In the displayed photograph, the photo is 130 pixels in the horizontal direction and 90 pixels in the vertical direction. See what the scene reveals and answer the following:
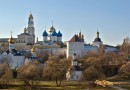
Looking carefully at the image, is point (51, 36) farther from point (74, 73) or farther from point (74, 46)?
point (74, 73)

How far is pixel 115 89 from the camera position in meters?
48.2

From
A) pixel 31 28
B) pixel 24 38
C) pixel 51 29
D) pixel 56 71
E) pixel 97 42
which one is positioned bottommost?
pixel 56 71

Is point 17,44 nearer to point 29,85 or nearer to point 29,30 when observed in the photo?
point 29,30

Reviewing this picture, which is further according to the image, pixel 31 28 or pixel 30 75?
pixel 31 28

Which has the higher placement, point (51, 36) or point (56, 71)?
point (51, 36)

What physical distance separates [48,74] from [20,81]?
4063 mm

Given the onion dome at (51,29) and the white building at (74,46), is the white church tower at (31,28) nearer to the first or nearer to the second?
the onion dome at (51,29)

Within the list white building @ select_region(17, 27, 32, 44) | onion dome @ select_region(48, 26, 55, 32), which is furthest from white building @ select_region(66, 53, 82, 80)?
white building @ select_region(17, 27, 32, 44)

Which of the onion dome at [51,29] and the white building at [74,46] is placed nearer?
the white building at [74,46]

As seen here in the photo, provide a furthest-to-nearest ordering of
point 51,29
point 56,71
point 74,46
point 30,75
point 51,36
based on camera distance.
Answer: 1. point 51,29
2. point 51,36
3. point 74,46
4. point 56,71
5. point 30,75

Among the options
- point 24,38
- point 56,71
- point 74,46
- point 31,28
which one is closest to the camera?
point 56,71

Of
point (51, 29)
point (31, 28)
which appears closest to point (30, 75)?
point (51, 29)

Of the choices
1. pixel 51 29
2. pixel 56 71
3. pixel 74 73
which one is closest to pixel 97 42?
pixel 51 29

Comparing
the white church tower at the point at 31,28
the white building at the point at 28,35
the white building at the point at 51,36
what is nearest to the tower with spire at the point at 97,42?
the white building at the point at 51,36
